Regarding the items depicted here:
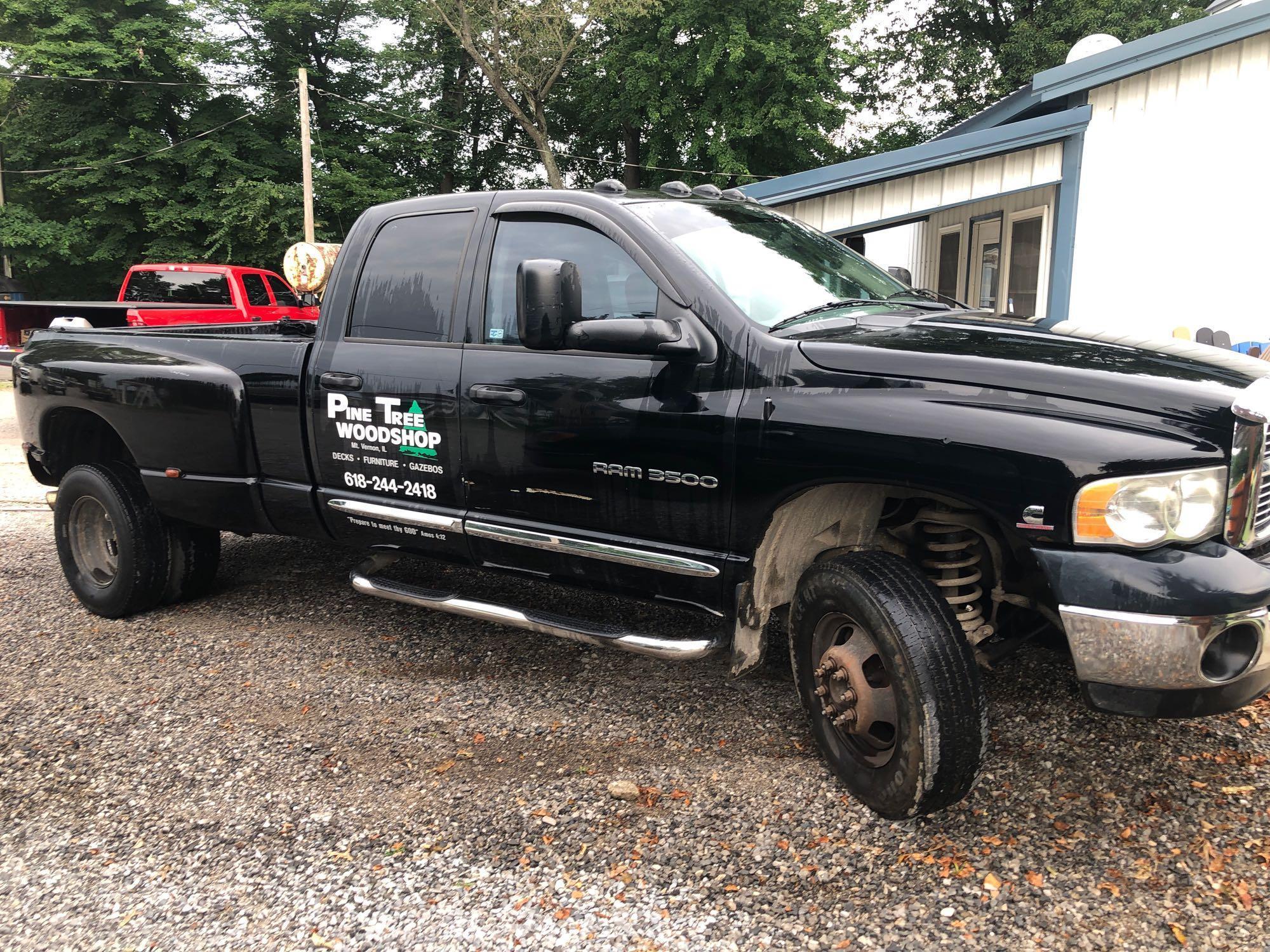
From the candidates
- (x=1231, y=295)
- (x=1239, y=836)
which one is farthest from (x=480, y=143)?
(x=1239, y=836)

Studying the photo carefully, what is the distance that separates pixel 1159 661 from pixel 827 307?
1.63 meters

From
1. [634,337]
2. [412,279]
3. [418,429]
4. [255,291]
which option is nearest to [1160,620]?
[634,337]

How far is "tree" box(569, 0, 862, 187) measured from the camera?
28156 mm

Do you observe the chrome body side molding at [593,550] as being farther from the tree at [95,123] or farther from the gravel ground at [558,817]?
the tree at [95,123]

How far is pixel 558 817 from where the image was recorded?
3.03m

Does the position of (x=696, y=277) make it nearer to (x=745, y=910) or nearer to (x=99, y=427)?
(x=745, y=910)

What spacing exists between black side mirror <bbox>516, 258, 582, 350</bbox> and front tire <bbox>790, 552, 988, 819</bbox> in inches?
45.0

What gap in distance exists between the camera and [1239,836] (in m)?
2.78

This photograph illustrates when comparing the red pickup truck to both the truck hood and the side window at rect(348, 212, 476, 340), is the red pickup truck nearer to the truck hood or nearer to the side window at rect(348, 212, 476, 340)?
the side window at rect(348, 212, 476, 340)

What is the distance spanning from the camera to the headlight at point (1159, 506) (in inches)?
94.7

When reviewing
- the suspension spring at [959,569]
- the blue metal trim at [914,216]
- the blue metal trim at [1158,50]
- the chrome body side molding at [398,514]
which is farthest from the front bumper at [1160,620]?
the blue metal trim at [1158,50]

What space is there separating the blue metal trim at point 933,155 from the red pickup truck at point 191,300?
7.33m

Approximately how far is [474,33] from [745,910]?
3092cm

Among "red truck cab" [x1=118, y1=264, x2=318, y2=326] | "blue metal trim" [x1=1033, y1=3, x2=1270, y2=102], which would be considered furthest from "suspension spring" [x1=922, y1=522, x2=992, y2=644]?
"red truck cab" [x1=118, y1=264, x2=318, y2=326]
